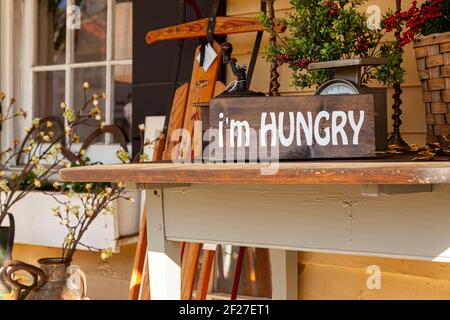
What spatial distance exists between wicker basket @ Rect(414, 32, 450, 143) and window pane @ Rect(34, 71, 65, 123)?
2.02 meters

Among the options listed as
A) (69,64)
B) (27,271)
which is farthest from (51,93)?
(27,271)

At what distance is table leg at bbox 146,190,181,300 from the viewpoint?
60.4 inches

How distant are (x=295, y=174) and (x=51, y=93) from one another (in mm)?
2313

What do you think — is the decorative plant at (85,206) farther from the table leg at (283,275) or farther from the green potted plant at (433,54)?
the green potted plant at (433,54)

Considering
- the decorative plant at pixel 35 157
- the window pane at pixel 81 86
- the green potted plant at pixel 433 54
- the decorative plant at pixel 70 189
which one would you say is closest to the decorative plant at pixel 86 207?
the decorative plant at pixel 70 189

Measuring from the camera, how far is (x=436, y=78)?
1.55 m

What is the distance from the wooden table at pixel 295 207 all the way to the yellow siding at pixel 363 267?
0.71 meters

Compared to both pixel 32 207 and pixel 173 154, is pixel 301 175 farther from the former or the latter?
pixel 32 207

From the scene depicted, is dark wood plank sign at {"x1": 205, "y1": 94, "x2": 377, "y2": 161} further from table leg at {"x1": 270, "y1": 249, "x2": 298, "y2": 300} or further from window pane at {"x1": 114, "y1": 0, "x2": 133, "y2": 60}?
window pane at {"x1": 114, "y1": 0, "x2": 133, "y2": 60}

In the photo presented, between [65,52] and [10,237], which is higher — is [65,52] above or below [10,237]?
above

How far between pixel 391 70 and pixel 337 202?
0.52m

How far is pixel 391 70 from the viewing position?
5.61ft

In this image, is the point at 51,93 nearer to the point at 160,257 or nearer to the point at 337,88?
the point at 160,257

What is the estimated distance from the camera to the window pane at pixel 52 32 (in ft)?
10.5
